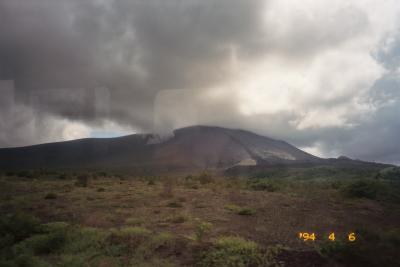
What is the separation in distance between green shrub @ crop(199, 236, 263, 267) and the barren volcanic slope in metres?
107

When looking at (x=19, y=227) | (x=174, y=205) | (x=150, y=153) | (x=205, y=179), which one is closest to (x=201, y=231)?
(x=19, y=227)

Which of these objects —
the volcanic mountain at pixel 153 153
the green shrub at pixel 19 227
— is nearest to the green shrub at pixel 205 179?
the green shrub at pixel 19 227

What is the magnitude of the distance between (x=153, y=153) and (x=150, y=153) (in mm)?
1335

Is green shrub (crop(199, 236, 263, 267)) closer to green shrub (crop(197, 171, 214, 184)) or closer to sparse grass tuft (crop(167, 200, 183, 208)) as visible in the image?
sparse grass tuft (crop(167, 200, 183, 208))

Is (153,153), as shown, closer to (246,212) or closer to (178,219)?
(246,212)

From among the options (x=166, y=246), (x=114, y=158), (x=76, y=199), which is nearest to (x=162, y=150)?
(x=114, y=158)

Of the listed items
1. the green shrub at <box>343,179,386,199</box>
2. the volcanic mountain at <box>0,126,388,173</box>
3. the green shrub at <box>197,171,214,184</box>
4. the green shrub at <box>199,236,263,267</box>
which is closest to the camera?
the green shrub at <box>199,236,263,267</box>

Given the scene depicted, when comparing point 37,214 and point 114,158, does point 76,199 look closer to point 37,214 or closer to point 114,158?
point 37,214

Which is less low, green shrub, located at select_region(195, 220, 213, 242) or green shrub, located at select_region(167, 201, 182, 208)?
green shrub, located at select_region(167, 201, 182, 208)

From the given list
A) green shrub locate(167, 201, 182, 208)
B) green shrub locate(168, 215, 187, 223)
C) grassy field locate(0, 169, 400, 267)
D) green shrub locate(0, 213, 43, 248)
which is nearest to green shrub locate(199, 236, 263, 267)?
grassy field locate(0, 169, 400, 267)

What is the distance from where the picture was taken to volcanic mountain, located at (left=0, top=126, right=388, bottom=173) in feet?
423

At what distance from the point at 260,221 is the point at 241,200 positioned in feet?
19.0

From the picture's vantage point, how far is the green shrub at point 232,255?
8.38 metres

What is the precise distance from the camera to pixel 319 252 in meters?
9.04
